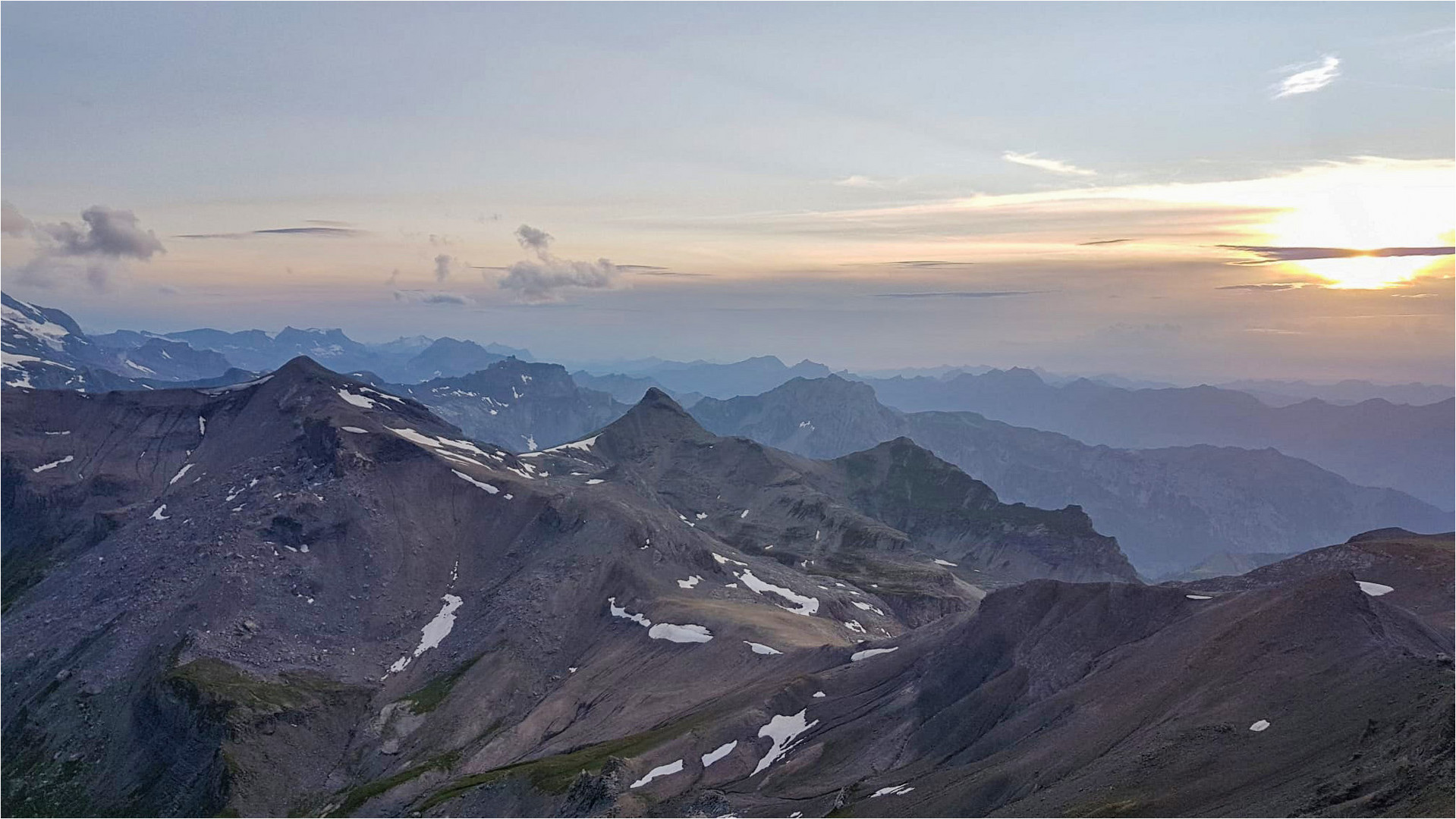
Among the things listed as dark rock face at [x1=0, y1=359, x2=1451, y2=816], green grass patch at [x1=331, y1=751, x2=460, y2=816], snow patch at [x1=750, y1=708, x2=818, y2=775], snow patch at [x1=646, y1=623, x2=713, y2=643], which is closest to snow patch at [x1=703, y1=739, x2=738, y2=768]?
dark rock face at [x1=0, y1=359, x2=1451, y2=816]

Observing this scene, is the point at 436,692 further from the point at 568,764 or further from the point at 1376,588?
the point at 1376,588

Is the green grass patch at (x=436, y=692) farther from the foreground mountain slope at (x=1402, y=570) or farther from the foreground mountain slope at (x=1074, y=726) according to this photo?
the foreground mountain slope at (x=1402, y=570)

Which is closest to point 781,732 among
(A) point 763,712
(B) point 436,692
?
(A) point 763,712

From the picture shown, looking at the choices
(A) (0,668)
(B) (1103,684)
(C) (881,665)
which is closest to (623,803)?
(C) (881,665)

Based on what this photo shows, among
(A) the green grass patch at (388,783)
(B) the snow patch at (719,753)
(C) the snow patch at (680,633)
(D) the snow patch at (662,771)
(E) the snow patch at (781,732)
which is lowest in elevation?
(A) the green grass patch at (388,783)

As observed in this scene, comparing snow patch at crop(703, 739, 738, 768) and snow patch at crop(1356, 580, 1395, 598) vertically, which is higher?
snow patch at crop(1356, 580, 1395, 598)

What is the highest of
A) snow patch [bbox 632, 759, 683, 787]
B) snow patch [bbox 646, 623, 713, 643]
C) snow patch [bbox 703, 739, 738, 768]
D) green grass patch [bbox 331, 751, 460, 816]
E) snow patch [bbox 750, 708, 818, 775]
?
snow patch [bbox 750, 708, 818, 775]

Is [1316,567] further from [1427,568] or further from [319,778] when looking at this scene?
[319,778]

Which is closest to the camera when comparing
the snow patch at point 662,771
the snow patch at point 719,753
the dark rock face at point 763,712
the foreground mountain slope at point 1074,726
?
the foreground mountain slope at point 1074,726

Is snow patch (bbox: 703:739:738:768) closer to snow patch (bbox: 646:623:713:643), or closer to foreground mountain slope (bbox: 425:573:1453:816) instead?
foreground mountain slope (bbox: 425:573:1453:816)

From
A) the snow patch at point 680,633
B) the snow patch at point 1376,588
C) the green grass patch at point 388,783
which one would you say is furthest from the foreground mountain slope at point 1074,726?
the snow patch at point 680,633

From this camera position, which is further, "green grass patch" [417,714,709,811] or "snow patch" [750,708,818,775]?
"green grass patch" [417,714,709,811]
